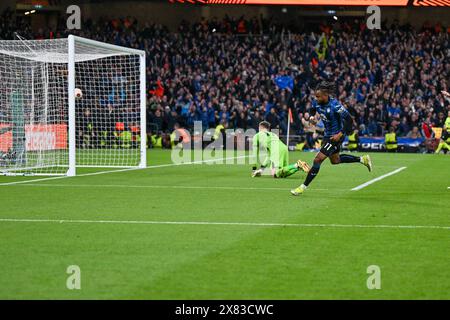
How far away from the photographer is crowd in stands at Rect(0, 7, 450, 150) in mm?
39656

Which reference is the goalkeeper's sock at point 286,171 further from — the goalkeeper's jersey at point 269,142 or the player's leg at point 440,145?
the player's leg at point 440,145

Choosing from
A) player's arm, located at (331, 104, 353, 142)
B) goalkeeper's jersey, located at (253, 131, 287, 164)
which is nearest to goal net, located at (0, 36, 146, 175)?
goalkeeper's jersey, located at (253, 131, 287, 164)

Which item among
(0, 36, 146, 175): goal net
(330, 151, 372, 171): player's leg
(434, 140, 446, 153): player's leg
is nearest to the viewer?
(330, 151, 372, 171): player's leg

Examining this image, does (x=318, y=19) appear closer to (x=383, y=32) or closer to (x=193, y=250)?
(x=383, y=32)

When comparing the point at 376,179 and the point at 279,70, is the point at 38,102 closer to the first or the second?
the point at 376,179

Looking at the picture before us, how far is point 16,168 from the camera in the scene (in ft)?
69.6

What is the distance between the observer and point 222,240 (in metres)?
9.70

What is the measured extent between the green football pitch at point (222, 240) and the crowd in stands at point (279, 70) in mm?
22129

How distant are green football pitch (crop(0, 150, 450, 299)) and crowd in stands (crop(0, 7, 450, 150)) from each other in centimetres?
2213

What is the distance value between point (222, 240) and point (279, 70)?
34.4m

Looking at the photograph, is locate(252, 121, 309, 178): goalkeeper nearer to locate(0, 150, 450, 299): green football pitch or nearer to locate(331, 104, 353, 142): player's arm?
locate(0, 150, 450, 299): green football pitch

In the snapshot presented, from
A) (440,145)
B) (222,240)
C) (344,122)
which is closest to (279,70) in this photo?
(440,145)
